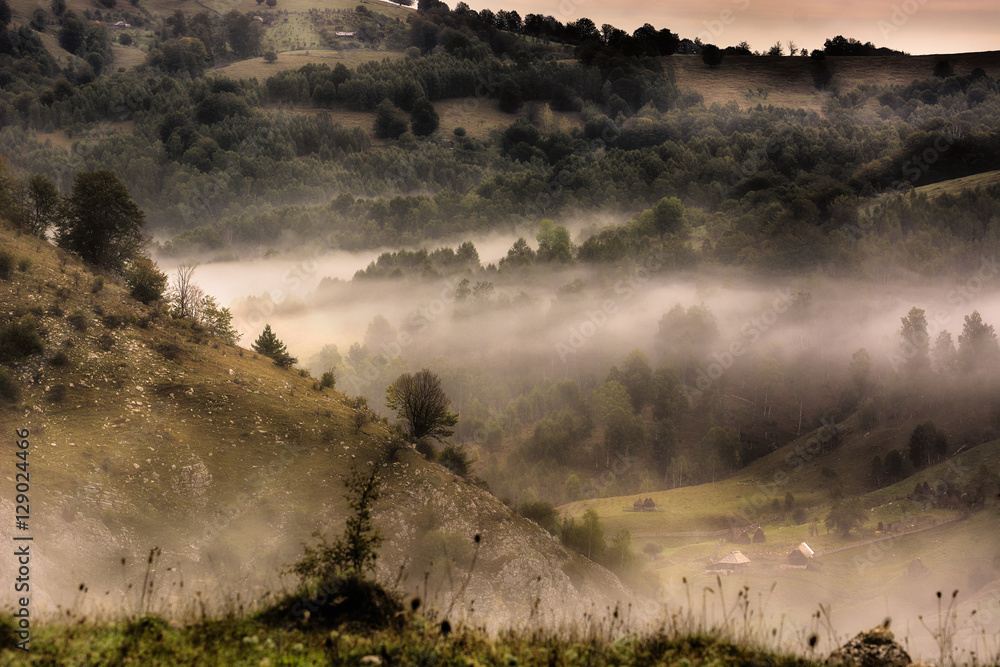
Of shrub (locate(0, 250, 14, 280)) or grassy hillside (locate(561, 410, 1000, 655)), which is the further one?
grassy hillside (locate(561, 410, 1000, 655))

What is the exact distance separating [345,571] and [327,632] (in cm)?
258

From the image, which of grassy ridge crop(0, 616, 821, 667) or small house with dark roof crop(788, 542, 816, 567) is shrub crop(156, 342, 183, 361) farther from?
small house with dark roof crop(788, 542, 816, 567)

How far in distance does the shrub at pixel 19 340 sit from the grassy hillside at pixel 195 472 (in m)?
0.69

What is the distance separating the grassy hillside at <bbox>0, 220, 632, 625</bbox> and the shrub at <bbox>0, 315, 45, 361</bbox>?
687 millimetres

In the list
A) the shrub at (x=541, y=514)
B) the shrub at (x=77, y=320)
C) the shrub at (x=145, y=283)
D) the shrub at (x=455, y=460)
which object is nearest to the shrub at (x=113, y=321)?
the shrub at (x=77, y=320)

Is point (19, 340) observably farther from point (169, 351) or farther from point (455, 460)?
point (455, 460)

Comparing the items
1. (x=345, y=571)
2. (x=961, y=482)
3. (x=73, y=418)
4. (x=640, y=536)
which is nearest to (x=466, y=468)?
(x=73, y=418)

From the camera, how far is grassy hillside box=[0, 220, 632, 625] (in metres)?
51.1

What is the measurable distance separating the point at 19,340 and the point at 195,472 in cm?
1693

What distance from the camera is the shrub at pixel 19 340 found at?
191ft

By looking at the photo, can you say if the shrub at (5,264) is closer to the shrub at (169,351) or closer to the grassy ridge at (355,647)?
the shrub at (169,351)

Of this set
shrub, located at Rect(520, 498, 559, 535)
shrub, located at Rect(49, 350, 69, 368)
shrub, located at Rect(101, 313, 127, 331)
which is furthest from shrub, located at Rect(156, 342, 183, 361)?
shrub, located at Rect(520, 498, 559, 535)

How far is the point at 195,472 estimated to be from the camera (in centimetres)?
5856

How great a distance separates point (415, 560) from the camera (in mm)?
61656
